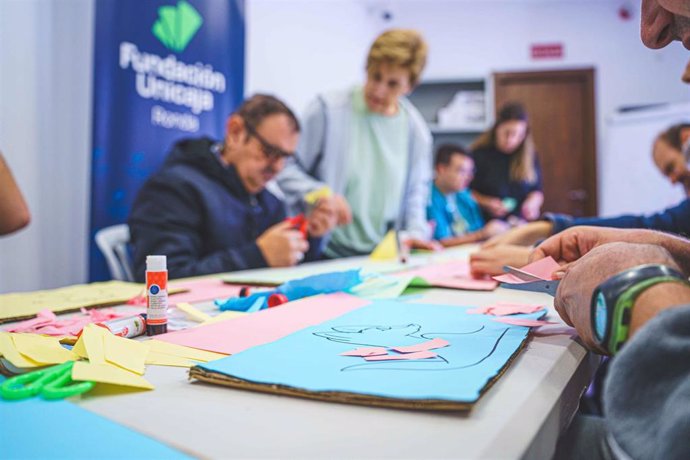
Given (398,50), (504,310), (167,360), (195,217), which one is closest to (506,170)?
(398,50)

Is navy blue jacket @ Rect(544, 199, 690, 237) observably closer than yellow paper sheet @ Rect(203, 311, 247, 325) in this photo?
No

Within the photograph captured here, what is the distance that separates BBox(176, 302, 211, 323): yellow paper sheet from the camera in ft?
2.49

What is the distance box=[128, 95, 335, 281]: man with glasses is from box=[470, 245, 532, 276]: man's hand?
0.57m

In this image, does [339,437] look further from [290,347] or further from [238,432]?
[290,347]

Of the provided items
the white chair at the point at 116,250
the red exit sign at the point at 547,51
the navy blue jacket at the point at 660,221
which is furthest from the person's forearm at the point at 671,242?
the red exit sign at the point at 547,51

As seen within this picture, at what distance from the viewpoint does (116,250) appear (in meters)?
1.86

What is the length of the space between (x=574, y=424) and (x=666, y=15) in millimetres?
515

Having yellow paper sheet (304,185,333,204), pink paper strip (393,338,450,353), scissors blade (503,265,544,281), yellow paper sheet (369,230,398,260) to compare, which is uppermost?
yellow paper sheet (304,185,333,204)

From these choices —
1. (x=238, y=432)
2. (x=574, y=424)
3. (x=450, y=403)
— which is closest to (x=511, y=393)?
(x=450, y=403)

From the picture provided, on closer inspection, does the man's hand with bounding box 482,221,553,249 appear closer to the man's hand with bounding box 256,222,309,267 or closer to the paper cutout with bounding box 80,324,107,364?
the man's hand with bounding box 256,222,309,267

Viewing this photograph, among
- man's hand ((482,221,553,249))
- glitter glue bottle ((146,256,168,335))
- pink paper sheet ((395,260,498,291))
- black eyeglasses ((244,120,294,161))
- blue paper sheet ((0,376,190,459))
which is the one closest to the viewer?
blue paper sheet ((0,376,190,459))

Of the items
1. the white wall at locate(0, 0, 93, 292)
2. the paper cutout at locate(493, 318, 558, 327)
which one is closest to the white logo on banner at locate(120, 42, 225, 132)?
the white wall at locate(0, 0, 93, 292)

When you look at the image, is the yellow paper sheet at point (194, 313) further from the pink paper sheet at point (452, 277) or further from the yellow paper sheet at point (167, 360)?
the pink paper sheet at point (452, 277)

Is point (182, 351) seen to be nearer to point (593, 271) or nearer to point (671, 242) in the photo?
point (593, 271)
